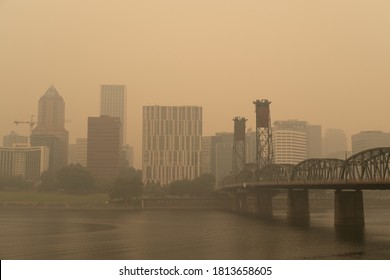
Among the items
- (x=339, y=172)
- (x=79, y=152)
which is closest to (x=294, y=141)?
(x=79, y=152)

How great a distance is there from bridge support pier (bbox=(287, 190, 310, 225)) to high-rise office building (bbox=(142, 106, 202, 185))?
79.1 m

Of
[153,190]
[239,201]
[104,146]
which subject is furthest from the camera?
[104,146]

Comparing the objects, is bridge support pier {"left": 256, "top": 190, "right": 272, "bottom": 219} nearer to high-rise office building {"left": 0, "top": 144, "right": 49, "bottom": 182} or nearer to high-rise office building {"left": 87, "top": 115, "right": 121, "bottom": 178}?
high-rise office building {"left": 0, "top": 144, "right": 49, "bottom": 182}

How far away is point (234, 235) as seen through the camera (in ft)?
168

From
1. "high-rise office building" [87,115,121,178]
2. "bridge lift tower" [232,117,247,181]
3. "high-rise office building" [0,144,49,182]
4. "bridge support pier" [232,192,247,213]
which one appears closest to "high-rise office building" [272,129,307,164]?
"bridge lift tower" [232,117,247,181]

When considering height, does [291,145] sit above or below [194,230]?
above

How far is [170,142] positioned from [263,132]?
5096 centimetres

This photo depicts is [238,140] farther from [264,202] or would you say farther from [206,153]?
[264,202]

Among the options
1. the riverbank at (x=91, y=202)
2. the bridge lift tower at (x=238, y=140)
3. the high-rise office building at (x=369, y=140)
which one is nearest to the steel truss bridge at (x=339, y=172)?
the high-rise office building at (x=369, y=140)

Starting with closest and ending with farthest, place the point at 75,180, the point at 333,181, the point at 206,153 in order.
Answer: the point at 333,181
the point at 75,180
the point at 206,153

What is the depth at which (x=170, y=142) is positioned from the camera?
555 ft

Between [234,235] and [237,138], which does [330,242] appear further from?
[237,138]
